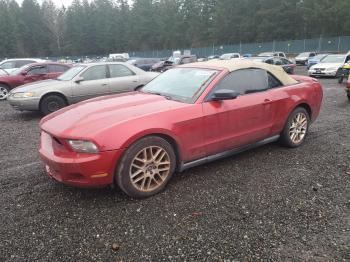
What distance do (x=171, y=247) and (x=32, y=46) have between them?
89.6 metres

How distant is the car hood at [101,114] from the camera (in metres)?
3.31

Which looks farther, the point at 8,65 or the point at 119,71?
the point at 8,65

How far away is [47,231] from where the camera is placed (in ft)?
9.81

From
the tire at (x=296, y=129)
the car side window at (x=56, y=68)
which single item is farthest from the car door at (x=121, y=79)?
the tire at (x=296, y=129)

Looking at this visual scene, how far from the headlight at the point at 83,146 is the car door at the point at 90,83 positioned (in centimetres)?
561

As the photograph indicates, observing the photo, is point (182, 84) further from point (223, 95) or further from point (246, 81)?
point (246, 81)

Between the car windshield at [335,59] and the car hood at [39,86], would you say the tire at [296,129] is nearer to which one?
the car hood at [39,86]

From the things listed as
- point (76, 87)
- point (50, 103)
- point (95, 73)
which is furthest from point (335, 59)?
point (50, 103)

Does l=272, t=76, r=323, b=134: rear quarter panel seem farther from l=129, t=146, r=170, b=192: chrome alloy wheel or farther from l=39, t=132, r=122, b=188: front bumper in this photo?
l=39, t=132, r=122, b=188: front bumper

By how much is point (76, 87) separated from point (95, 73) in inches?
29.3

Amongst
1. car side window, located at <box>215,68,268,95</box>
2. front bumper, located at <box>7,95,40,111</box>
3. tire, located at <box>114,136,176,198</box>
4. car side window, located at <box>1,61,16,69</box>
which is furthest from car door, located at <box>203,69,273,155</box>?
car side window, located at <box>1,61,16,69</box>

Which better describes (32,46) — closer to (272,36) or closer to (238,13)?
(238,13)

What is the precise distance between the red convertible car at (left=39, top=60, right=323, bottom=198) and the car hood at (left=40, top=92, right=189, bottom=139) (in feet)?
0.04

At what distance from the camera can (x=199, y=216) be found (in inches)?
126
